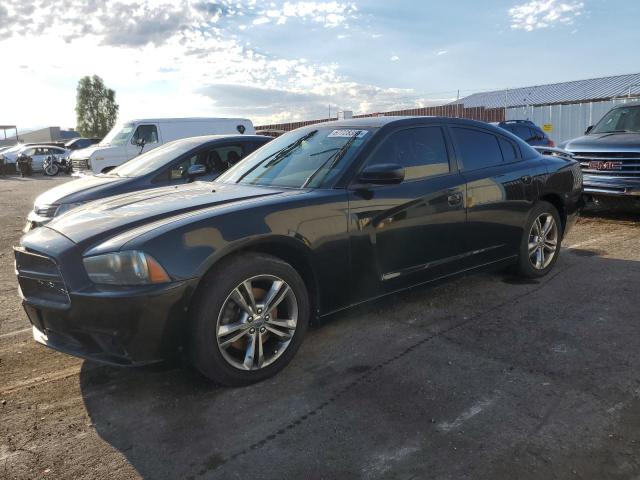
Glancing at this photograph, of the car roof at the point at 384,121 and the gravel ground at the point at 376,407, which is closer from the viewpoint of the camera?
the gravel ground at the point at 376,407

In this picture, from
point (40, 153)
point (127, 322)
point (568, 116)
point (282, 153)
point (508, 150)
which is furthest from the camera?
point (40, 153)

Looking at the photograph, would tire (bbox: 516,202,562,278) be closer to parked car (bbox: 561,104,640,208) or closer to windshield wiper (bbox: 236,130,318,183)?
windshield wiper (bbox: 236,130,318,183)

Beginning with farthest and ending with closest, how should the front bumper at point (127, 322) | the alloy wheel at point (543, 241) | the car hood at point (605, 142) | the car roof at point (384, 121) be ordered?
the car hood at point (605, 142), the alloy wheel at point (543, 241), the car roof at point (384, 121), the front bumper at point (127, 322)

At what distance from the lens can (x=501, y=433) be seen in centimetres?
265

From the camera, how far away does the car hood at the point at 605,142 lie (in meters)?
7.86

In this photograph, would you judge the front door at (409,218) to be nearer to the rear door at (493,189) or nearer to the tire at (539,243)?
the rear door at (493,189)

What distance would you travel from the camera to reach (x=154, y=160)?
24.0 ft

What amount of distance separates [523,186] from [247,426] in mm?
3464

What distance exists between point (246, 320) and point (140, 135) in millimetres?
11672

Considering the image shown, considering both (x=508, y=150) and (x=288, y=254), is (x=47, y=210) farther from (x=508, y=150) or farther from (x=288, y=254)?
(x=508, y=150)

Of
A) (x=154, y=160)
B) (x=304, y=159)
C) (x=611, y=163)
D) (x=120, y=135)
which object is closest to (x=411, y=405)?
(x=304, y=159)

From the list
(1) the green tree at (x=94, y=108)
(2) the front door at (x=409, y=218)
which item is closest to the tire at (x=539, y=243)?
(2) the front door at (x=409, y=218)

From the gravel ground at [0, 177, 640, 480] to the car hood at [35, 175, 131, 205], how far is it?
2.41 metres

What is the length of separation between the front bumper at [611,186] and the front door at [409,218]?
15.3 ft
